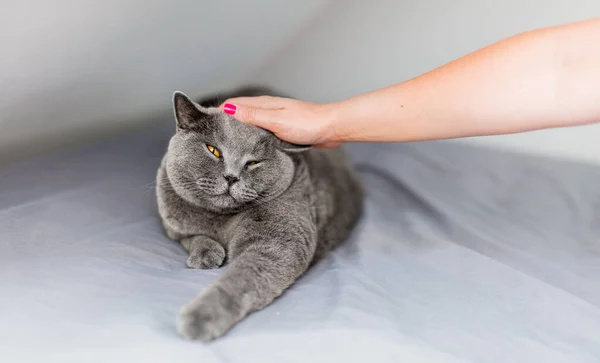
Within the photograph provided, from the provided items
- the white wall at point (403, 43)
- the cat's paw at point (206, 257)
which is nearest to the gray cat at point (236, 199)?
the cat's paw at point (206, 257)

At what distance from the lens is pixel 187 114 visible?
127 cm

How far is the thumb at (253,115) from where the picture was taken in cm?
131

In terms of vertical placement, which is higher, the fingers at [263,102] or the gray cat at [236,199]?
the fingers at [263,102]

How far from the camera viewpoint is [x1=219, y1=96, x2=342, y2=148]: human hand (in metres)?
1.32

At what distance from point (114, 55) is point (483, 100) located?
0.87 metres

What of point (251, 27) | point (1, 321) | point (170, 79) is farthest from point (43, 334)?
point (251, 27)

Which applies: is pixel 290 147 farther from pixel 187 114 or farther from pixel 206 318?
pixel 206 318

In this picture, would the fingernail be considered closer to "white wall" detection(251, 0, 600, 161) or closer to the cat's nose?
the cat's nose

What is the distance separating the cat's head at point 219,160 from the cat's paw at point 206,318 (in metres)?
0.33

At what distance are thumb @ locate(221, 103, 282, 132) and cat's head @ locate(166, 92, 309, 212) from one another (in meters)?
0.01

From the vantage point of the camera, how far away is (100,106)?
5.34 ft

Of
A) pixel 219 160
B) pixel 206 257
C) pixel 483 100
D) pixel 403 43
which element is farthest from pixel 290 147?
pixel 403 43

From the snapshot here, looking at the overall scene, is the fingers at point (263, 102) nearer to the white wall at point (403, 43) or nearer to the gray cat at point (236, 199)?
the gray cat at point (236, 199)

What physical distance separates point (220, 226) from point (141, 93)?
1.92ft
